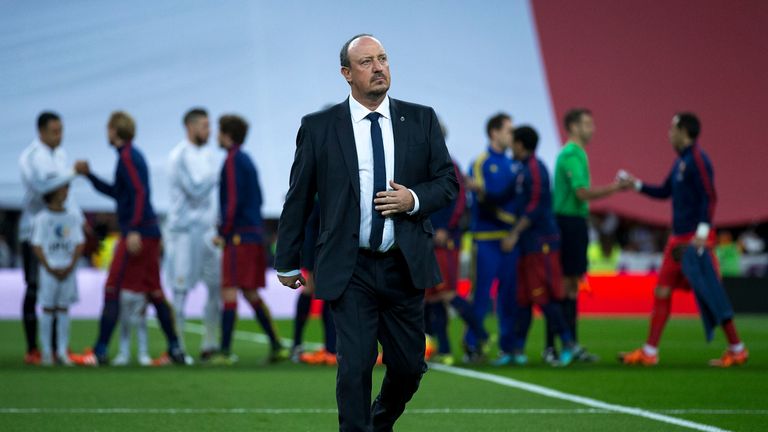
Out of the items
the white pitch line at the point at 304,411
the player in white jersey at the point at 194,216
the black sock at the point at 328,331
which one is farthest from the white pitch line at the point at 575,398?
the player in white jersey at the point at 194,216

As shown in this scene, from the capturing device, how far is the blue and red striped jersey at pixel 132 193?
10.7 metres

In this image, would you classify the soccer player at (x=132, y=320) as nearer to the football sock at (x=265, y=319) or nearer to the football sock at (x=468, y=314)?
the football sock at (x=265, y=319)

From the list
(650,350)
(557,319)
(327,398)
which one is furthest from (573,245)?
(327,398)

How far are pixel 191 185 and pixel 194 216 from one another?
302mm

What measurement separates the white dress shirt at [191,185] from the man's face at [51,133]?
1.04m

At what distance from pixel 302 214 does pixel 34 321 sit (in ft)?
22.1

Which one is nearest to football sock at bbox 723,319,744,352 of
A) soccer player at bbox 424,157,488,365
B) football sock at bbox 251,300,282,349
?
soccer player at bbox 424,157,488,365

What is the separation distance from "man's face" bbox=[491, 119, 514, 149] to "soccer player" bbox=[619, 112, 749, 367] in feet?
3.90

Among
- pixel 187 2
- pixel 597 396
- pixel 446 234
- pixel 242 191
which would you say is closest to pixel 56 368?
pixel 242 191

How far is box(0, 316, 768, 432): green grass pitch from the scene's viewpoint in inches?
269

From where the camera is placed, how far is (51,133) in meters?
11.3

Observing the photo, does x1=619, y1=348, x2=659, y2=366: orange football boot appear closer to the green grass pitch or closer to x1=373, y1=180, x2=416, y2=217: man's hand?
the green grass pitch

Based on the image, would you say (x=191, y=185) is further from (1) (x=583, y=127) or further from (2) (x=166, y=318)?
(1) (x=583, y=127)

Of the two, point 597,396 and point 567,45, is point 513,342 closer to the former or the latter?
point 597,396
